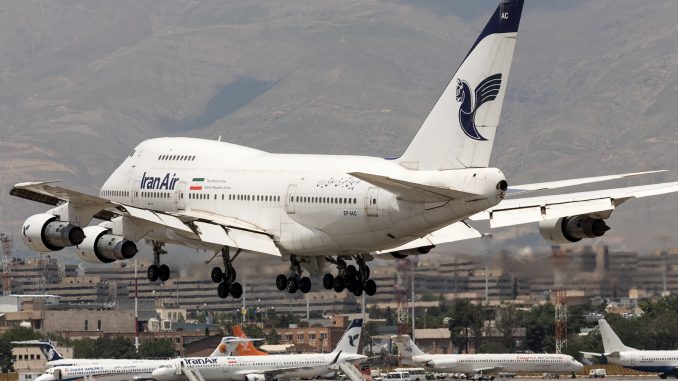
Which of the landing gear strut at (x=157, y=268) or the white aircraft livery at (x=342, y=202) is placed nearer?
the white aircraft livery at (x=342, y=202)

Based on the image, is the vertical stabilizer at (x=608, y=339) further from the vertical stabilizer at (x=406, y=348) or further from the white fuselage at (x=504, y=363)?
the vertical stabilizer at (x=406, y=348)

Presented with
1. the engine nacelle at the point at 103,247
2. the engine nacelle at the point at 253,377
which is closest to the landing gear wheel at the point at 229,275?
the engine nacelle at the point at 103,247

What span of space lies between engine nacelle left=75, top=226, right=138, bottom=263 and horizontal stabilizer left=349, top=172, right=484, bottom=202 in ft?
41.4

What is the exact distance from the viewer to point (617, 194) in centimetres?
6725

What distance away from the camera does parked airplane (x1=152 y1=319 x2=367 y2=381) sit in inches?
5113

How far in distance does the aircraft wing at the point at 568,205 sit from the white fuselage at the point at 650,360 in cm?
7519

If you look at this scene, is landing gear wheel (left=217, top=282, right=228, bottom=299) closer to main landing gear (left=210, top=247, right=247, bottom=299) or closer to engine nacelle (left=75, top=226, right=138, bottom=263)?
main landing gear (left=210, top=247, right=247, bottom=299)

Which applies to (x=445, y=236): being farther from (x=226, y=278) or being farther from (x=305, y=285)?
(x=226, y=278)

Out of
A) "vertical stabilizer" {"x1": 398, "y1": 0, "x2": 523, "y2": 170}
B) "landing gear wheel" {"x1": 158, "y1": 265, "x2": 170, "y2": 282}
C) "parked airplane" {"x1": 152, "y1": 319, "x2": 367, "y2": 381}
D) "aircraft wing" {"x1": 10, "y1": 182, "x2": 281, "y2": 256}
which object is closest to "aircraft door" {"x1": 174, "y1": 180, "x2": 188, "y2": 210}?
"aircraft wing" {"x1": 10, "y1": 182, "x2": 281, "y2": 256}

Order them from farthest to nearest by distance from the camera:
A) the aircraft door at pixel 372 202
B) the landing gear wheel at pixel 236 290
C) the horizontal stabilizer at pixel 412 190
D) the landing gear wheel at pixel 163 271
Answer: the landing gear wheel at pixel 163 271, the landing gear wheel at pixel 236 290, the aircraft door at pixel 372 202, the horizontal stabilizer at pixel 412 190

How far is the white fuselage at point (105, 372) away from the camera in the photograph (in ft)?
433

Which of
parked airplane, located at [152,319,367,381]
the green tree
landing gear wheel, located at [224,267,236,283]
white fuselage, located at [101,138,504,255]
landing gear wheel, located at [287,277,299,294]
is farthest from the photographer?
the green tree

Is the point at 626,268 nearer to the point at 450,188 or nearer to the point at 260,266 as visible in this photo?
the point at 260,266

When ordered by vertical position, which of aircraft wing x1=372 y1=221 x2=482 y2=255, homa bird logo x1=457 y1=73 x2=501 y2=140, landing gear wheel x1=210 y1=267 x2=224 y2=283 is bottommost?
landing gear wheel x1=210 y1=267 x2=224 y2=283
